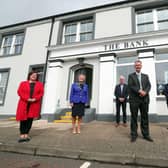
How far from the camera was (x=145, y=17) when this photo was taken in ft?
29.8

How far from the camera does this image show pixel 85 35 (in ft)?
33.0

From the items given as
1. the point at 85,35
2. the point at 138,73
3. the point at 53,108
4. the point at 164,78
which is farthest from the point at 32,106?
the point at 85,35

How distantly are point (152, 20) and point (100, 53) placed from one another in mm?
3640

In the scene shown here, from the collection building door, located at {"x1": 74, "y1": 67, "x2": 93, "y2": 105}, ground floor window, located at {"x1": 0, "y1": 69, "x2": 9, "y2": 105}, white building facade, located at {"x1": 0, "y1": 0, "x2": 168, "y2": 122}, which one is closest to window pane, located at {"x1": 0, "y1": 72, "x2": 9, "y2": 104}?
ground floor window, located at {"x1": 0, "y1": 69, "x2": 9, "y2": 105}

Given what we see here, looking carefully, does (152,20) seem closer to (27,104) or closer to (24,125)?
(27,104)

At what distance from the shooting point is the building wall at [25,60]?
1027 cm

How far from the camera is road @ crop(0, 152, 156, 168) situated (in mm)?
2725

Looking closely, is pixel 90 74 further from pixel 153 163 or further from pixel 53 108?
pixel 153 163

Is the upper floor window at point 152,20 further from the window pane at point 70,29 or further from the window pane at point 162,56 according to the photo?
the window pane at point 70,29

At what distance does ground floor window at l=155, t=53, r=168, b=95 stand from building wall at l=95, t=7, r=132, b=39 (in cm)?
226

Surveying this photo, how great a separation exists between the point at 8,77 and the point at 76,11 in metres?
6.60

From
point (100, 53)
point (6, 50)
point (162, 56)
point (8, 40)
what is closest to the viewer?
point (162, 56)

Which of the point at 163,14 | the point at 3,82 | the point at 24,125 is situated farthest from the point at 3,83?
the point at 163,14

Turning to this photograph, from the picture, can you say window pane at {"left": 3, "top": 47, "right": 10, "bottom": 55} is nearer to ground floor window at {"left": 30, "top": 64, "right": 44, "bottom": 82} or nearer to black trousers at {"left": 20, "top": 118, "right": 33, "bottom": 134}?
ground floor window at {"left": 30, "top": 64, "right": 44, "bottom": 82}
